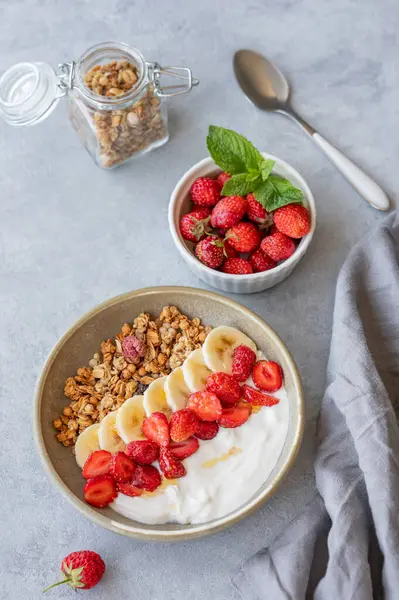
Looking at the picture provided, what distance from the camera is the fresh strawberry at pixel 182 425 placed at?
4.86 ft

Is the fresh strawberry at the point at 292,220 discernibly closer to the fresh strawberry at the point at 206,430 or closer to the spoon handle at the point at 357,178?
the spoon handle at the point at 357,178

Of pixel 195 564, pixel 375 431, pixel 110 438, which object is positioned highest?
pixel 375 431

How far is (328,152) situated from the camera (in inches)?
70.4

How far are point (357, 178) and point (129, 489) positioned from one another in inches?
32.5

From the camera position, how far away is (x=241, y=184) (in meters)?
1.62

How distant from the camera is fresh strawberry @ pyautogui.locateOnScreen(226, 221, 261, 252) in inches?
64.2

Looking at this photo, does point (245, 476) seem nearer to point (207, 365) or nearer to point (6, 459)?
point (207, 365)

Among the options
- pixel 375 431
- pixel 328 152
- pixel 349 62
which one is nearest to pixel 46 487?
pixel 375 431

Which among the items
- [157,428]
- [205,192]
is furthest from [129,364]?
[205,192]

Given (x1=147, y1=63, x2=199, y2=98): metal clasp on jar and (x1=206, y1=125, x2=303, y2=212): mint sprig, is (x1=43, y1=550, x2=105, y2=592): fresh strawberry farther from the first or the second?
(x1=147, y1=63, x2=199, y2=98): metal clasp on jar

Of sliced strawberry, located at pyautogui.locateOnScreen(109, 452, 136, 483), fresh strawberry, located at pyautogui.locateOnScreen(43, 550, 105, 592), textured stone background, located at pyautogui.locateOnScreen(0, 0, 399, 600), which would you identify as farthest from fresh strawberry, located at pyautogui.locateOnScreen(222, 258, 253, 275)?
fresh strawberry, located at pyautogui.locateOnScreen(43, 550, 105, 592)

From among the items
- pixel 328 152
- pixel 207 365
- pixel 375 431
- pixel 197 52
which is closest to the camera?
pixel 375 431

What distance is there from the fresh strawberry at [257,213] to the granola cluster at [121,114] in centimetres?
29

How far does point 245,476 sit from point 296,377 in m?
0.21
